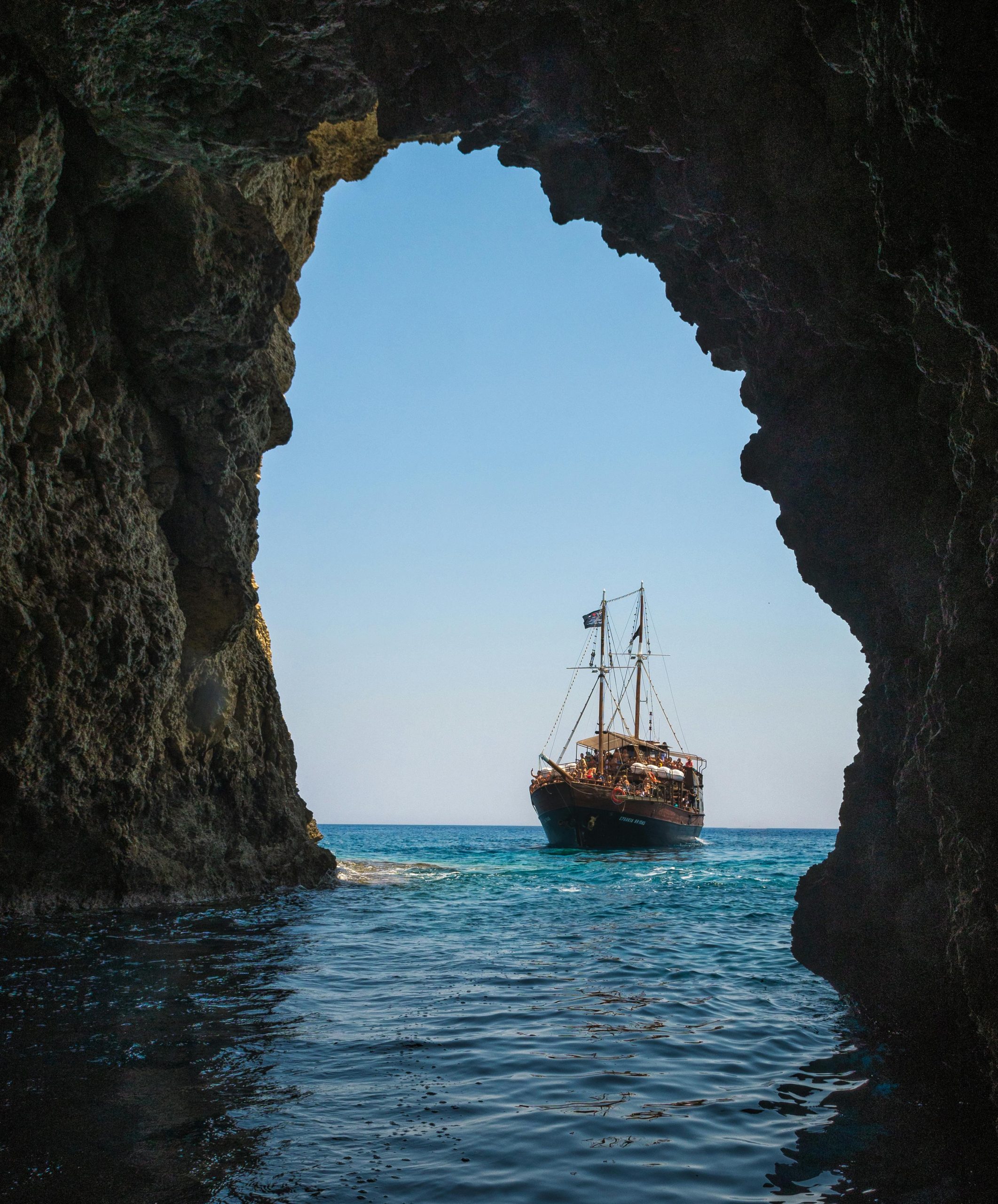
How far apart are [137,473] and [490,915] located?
27.3ft

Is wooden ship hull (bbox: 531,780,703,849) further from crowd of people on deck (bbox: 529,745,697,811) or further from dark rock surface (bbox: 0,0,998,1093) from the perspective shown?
dark rock surface (bbox: 0,0,998,1093)

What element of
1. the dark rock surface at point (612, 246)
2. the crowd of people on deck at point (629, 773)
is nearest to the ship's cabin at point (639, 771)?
the crowd of people on deck at point (629, 773)

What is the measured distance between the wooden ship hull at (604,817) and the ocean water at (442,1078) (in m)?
A: 29.2

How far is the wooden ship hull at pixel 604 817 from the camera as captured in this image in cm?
3791

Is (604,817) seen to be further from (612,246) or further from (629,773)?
(612,246)

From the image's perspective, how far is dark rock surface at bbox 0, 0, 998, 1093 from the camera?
391 cm

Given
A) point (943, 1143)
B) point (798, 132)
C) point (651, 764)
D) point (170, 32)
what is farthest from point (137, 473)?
point (651, 764)

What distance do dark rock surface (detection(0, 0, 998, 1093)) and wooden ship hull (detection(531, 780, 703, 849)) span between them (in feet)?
87.5

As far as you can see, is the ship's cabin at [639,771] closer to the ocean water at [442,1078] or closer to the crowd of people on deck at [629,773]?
the crowd of people on deck at [629,773]

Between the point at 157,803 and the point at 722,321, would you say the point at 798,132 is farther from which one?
the point at 157,803

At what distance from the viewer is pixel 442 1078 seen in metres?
→ 4.43

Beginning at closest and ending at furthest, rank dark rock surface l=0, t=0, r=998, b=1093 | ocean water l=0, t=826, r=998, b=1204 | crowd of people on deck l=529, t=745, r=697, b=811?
ocean water l=0, t=826, r=998, b=1204, dark rock surface l=0, t=0, r=998, b=1093, crowd of people on deck l=529, t=745, r=697, b=811

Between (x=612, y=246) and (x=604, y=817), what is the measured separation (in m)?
33.2

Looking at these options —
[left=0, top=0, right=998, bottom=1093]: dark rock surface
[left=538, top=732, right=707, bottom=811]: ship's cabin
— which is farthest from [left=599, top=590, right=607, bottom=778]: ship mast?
[left=0, top=0, right=998, bottom=1093]: dark rock surface
